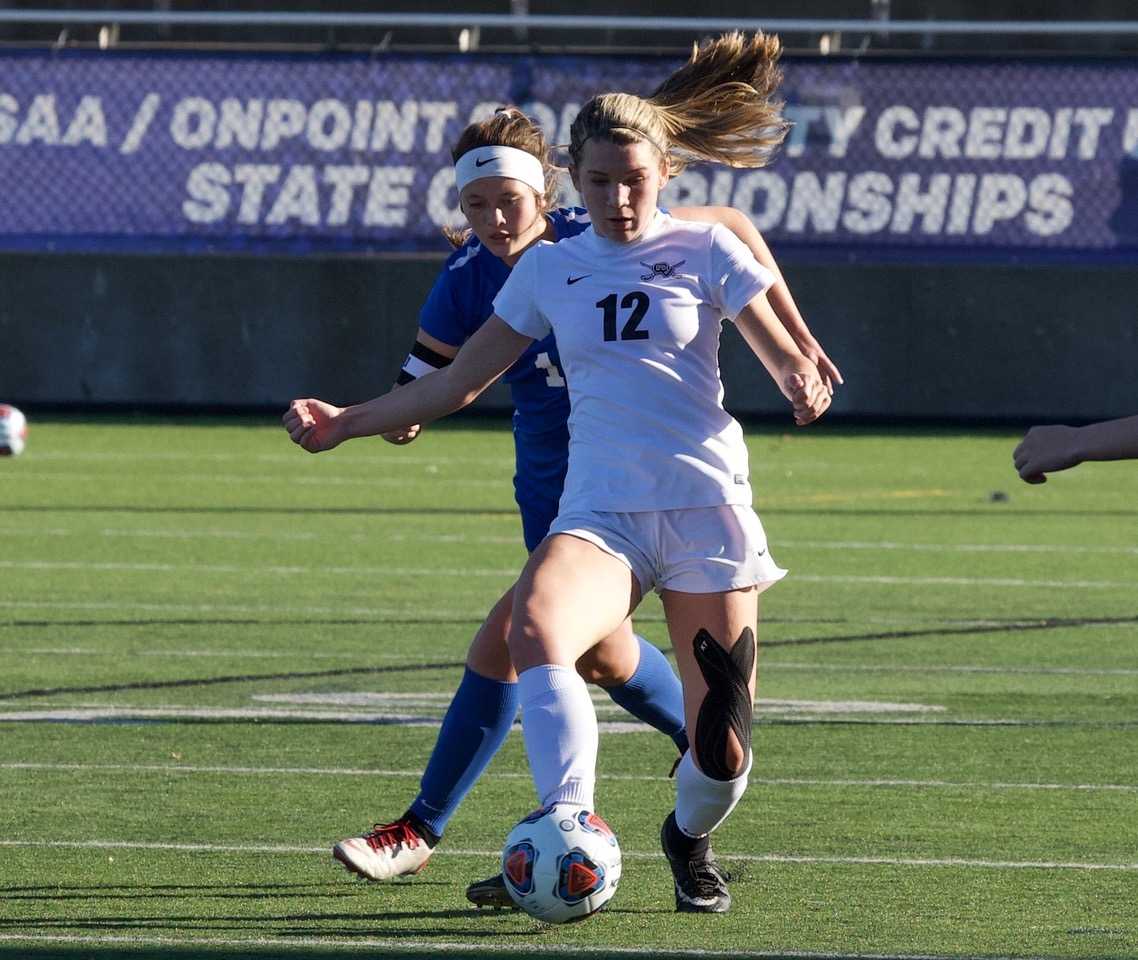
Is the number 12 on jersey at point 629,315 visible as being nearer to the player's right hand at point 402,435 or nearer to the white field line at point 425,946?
the player's right hand at point 402,435

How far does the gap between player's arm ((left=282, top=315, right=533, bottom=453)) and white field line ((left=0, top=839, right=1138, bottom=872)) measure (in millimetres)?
1435

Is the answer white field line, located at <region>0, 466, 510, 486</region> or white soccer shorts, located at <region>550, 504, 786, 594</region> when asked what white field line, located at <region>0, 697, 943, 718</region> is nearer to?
white soccer shorts, located at <region>550, 504, 786, 594</region>

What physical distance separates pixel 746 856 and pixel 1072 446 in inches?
80.9

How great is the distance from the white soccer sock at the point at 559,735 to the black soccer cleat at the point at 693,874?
2.65ft

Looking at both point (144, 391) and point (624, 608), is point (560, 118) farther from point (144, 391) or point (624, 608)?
point (624, 608)

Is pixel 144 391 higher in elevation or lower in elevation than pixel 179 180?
lower

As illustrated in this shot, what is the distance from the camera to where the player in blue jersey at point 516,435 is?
628 cm

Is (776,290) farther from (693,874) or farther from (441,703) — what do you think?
(441,703)

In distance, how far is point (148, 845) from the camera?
6.81 m

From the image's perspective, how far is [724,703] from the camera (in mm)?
5531

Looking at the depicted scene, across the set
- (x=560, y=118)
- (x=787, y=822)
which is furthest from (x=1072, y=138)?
(x=787, y=822)

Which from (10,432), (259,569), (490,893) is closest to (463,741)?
(490,893)

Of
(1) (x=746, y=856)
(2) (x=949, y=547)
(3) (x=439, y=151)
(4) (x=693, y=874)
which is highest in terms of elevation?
(4) (x=693, y=874)

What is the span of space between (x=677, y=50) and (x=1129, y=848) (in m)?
17.2
